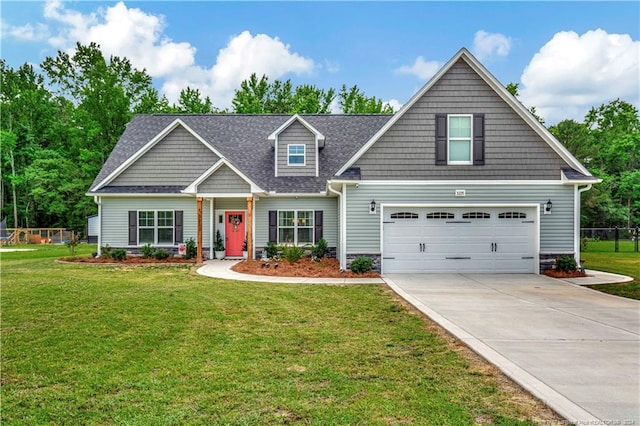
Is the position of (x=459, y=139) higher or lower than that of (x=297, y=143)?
lower

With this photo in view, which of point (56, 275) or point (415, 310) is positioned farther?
point (56, 275)

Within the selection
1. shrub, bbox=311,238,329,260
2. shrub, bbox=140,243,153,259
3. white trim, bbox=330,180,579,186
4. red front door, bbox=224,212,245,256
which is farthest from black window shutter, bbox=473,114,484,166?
shrub, bbox=140,243,153,259

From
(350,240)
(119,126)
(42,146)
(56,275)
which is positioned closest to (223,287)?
(350,240)

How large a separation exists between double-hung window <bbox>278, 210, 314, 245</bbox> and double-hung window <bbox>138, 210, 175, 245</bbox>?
489 centimetres

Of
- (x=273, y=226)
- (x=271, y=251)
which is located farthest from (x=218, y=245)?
(x=271, y=251)

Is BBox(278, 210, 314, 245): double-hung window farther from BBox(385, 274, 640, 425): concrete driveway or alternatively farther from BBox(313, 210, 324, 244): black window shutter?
BBox(385, 274, 640, 425): concrete driveway

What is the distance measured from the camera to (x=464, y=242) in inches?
537

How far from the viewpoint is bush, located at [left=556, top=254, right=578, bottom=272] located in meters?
13.1

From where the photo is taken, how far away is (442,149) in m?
13.6

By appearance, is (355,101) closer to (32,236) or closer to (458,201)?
(458,201)

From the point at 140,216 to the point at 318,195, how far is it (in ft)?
26.4

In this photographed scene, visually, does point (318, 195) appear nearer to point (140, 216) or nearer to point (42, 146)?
point (140, 216)

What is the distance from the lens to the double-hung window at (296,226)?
18.0 meters

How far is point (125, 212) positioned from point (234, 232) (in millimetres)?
4889
